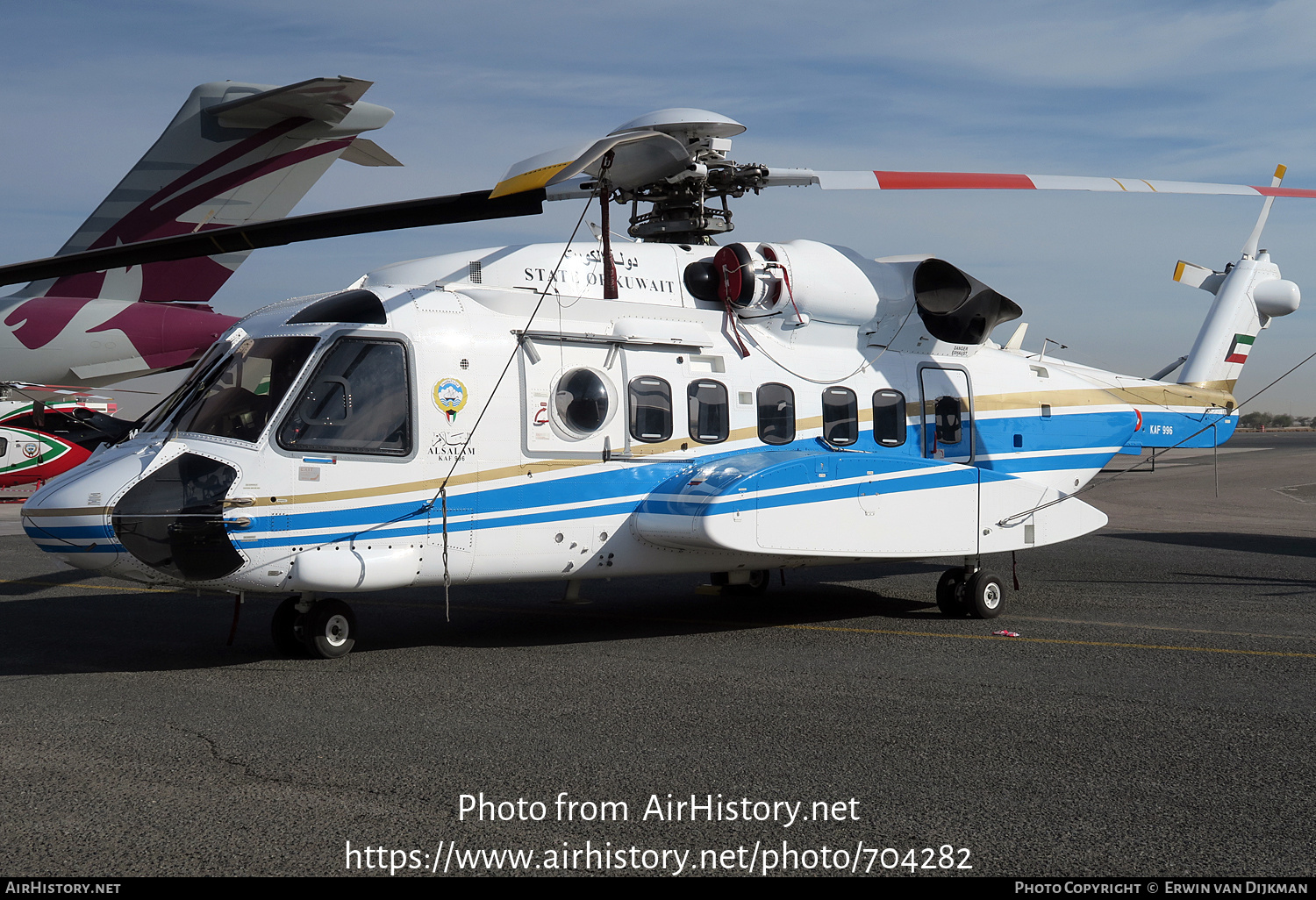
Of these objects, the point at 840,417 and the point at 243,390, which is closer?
the point at 243,390

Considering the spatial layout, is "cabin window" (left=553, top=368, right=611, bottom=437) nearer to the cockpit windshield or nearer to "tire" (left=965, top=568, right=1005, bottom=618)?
the cockpit windshield

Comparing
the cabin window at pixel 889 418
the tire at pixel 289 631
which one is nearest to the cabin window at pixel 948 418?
the cabin window at pixel 889 418

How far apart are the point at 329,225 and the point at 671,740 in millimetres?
4129

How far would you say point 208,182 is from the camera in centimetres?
1376

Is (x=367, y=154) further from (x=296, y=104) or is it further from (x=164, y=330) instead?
(x=164, y=330)

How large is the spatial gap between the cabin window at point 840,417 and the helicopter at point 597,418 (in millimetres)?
26

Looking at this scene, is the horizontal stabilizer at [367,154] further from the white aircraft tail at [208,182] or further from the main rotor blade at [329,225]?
the main rotor blade at [329,225]

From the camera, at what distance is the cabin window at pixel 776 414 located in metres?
9.83

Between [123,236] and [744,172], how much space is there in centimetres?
900

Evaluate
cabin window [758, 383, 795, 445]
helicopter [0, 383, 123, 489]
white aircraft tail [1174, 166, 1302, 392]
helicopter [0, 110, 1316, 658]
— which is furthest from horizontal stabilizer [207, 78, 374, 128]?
helicopter [0, 383, 123, 489]

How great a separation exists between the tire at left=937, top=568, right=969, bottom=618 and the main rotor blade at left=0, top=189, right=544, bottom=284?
5.70 meters

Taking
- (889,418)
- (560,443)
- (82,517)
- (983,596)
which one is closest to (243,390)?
(82,517)

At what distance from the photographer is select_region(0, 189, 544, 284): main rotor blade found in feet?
23.3
